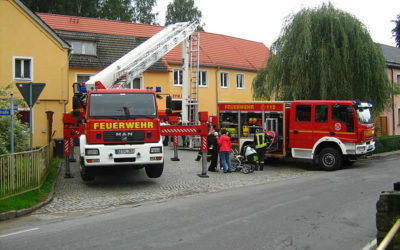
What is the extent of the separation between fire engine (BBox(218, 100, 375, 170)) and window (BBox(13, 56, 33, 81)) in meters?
10.8

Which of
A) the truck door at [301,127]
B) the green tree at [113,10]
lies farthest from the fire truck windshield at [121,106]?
the green tree at [113,10]

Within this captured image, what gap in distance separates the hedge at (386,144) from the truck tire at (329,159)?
6935 millimetres

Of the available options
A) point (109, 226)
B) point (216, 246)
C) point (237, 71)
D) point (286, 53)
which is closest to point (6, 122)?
point (109, 226)

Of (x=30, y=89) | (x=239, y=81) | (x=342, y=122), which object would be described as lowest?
(x=342, y=122)

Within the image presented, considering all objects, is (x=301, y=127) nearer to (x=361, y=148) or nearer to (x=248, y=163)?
(x=361, y=148)

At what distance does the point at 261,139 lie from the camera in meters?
15.1

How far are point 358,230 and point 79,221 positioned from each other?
16.5ft

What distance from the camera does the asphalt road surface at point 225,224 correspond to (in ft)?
19.5

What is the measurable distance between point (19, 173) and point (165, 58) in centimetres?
2123

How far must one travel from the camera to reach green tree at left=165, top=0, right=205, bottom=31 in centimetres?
5244

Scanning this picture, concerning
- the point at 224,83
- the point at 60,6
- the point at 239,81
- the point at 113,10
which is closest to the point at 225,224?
the point at 224,83

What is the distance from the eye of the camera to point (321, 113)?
1523 cm

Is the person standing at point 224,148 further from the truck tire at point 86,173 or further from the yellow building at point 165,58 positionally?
the yellow building at point 165,58

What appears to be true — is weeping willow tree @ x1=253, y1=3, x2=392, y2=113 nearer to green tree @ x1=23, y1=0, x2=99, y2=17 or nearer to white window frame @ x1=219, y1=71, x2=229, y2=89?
white window frame @ x1=219, y1=71, x2=229, y2=89
